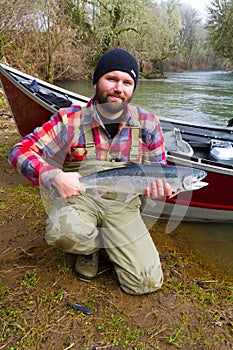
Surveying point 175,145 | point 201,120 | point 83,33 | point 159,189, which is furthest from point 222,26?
point 159,189

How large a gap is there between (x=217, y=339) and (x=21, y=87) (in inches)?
192

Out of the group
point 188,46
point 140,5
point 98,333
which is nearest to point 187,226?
point 98,333

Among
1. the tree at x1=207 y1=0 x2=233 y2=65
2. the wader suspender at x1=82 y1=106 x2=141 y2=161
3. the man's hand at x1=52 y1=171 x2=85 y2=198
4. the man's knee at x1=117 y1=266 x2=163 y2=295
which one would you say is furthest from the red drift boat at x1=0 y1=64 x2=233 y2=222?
the tree at x1=207 y1=0 x2=233 y2=65

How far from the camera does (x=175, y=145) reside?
4.43 m

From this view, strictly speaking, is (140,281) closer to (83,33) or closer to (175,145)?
(175,145)

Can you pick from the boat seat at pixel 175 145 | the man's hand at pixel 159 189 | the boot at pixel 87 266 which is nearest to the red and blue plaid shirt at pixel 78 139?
the man's hand at pixel 159 189

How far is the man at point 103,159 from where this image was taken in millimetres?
2473

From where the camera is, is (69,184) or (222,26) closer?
(69,184)

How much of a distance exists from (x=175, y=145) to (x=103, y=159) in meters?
A: 2.05

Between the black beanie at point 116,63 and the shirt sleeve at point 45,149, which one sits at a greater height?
the black beanie at point 116,63

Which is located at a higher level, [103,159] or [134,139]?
[134,139]

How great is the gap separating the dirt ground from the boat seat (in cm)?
154

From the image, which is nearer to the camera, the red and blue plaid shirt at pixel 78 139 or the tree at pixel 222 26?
the red and blue plaid shirt at pixel 78 139

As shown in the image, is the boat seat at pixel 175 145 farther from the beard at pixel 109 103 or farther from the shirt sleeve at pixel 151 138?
the beard at pixel 109 103
